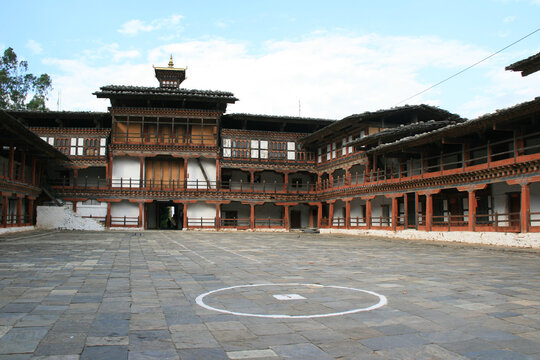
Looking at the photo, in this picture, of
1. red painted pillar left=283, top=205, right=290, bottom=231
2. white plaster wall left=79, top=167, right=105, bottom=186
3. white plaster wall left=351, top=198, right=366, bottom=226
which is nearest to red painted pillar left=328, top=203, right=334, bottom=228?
white plaster wall left=351, top=198, right=366, bottom=226

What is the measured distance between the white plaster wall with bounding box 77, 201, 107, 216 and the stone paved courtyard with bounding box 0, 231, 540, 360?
29.4 metres

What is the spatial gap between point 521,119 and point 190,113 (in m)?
28.5

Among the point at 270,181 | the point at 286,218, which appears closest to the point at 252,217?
the point at 286,218

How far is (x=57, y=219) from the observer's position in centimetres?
3550

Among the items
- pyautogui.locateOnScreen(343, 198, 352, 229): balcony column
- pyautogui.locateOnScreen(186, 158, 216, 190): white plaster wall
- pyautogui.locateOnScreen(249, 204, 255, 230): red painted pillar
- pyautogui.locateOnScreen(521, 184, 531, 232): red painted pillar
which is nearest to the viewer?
pyautogui.locateOnScreen(521, 184, 531, 232): red painted pillar

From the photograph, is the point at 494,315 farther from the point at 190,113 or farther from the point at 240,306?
the point at 190,113

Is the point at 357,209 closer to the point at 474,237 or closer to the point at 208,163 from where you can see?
the point at 208,163

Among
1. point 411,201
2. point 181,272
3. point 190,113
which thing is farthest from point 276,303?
point 190,113

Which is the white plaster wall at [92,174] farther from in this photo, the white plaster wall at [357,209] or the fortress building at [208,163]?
the white plaster wall at [357,209]

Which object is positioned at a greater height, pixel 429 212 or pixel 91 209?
pixel 91 209

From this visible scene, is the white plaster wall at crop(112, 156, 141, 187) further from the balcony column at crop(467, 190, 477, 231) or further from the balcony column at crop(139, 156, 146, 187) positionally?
the balcony column at crop(467, 190, 477, 231)

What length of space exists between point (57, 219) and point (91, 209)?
4.25m

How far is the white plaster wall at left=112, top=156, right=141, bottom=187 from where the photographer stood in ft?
138

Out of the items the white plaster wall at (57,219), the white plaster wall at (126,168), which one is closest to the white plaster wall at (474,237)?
the white plaster wall at (126,168)
